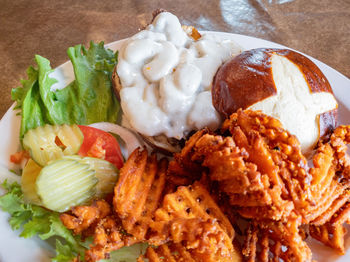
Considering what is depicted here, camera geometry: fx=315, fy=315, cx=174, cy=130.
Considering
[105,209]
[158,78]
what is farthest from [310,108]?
[105,209]

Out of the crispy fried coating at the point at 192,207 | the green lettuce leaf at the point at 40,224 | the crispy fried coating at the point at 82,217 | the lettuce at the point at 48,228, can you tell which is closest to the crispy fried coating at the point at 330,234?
the crispy fried coating at the point at 192,207

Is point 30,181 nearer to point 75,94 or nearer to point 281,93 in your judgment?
point 75,94

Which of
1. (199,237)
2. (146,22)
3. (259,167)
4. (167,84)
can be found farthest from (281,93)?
(146,22)

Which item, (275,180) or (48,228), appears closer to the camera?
(275,180)

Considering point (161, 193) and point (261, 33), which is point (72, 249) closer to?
point (161, 193)

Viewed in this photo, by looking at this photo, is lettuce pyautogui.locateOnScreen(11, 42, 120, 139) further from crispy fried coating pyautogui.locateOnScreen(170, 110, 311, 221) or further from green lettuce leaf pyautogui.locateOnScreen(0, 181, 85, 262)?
crispy fried coating pyautogui.locateOnScreen(170, 110, 311, 221)

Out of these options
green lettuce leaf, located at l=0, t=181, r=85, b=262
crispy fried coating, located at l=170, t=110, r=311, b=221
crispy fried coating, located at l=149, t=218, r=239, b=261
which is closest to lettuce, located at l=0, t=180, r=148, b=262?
green lettuce leaf, located at l=0, t=181, r=85, b=262
